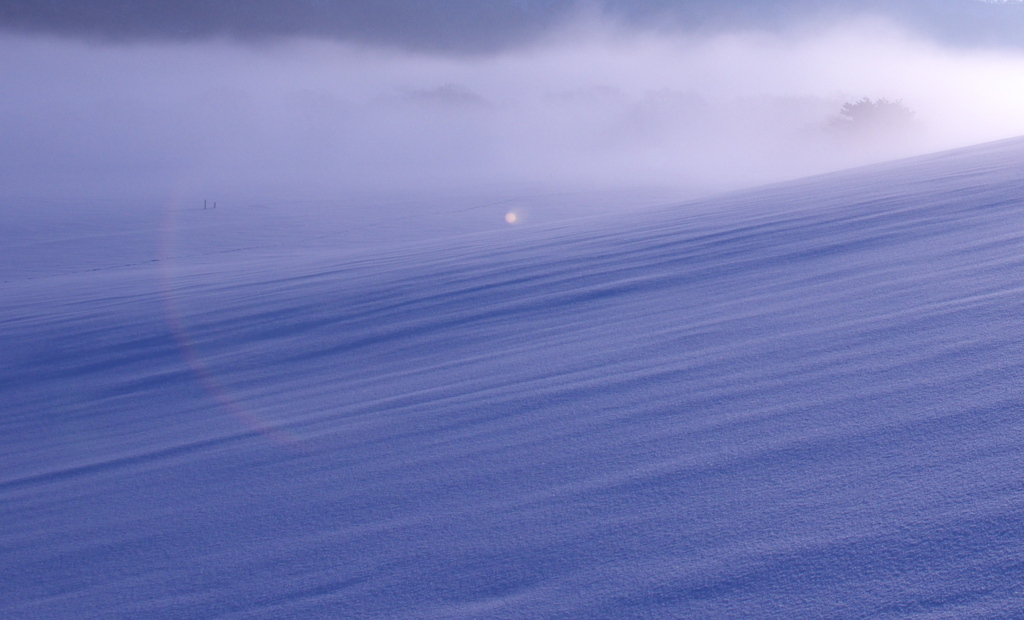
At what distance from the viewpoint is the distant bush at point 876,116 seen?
40.3 metres

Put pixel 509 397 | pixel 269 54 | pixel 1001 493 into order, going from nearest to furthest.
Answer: pixel 1001 493, pixel 509 397, pixel 269 54

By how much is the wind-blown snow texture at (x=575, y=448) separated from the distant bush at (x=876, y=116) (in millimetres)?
39052

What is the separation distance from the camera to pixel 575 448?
2.22 metres

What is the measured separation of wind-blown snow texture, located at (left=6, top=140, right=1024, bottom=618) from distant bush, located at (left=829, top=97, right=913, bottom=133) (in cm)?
3905

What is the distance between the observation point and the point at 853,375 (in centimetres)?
232

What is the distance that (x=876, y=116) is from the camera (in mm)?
40625

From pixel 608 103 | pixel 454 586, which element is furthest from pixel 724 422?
pixel 608 103

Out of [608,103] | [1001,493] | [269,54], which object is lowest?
[1001,493]

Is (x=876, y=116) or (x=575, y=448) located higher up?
(x=876, y=116)

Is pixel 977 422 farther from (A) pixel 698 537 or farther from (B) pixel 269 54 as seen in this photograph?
(B) pixel 269 54

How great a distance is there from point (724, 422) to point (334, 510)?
101cm

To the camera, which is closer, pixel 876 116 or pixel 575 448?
pixel 575 448

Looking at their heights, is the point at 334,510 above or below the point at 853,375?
below

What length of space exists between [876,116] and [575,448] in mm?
43276
